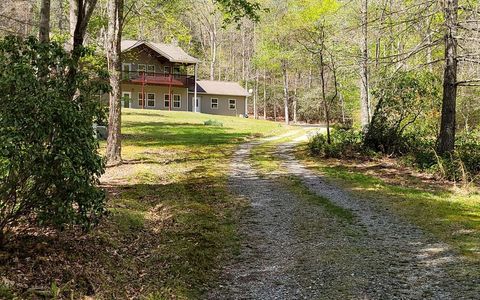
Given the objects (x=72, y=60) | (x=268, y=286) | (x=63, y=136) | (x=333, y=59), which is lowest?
(x=268, y=286)

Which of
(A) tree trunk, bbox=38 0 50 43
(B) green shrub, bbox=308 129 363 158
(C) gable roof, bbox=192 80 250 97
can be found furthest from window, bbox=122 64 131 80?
(C) gable roof, bbox=192 80 250 97

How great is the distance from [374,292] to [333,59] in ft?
48.4

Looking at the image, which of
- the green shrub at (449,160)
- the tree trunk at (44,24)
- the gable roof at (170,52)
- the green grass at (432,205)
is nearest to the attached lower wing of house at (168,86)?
the gable roof at (170,52)

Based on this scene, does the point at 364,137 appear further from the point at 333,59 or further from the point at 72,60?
the point at 72,60

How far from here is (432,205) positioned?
918cm

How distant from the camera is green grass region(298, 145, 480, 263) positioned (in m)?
6.99

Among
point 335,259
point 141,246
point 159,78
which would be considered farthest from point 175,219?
point 159,78

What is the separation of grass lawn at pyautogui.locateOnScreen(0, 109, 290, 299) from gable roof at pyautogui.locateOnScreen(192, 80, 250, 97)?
126ft

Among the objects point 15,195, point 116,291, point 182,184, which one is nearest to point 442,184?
point 182,184

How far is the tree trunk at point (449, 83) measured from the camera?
12.4 m

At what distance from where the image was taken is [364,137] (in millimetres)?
16672

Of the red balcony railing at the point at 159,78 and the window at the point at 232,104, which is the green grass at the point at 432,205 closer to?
the red balcony railing at the point at 159,78

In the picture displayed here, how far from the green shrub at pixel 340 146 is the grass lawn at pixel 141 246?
637cm

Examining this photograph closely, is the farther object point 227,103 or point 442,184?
point 227,103
